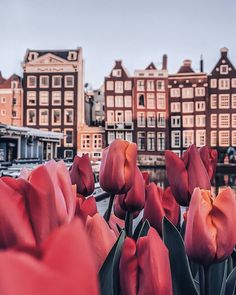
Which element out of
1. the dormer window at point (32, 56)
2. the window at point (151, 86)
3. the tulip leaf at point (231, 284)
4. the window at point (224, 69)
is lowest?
the tulip leaf at point (231, 284)

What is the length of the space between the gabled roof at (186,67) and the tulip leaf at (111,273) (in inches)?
1193

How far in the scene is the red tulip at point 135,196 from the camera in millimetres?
660

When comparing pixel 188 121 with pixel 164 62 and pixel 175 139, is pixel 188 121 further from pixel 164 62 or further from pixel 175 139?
pixel 164 62

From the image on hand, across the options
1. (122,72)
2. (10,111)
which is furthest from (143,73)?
(10,111)

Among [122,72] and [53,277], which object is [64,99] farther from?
[53,277]

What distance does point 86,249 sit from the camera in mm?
193

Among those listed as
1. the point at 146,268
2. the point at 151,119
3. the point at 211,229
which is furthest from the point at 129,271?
the point at 151,119

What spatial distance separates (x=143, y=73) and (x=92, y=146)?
20.8 ft

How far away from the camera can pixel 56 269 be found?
175 millimetres

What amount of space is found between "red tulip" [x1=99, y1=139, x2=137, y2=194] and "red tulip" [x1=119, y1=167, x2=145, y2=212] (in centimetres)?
1

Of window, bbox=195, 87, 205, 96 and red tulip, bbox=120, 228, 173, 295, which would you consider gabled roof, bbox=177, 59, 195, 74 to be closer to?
window, bbox=195, 87, 205, 96

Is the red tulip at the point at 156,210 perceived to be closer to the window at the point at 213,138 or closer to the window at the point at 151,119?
the window at the point at 213,138

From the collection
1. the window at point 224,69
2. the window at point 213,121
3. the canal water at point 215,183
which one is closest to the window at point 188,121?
the window at point 213,121

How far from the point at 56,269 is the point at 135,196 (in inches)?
19.2
